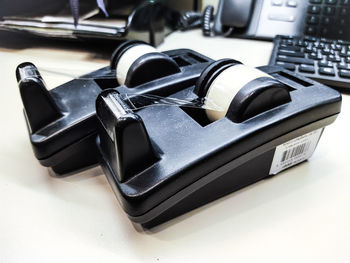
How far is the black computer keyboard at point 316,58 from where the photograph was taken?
0.48m

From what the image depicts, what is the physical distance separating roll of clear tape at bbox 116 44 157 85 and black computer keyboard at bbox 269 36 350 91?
0.26 meters

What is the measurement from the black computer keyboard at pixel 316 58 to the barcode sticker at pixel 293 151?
7.9 inches

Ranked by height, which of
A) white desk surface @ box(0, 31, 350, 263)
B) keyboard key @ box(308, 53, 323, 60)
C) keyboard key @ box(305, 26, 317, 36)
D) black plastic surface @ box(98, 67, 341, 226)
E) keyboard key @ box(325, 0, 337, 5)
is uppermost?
keyboard key @ box(325, 0, 337, 5)

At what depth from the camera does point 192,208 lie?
289 millimetres

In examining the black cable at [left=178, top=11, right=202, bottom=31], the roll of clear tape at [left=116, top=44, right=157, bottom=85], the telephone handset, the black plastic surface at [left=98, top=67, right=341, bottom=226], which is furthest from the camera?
the black cable at [left=178, top=11, right=202, bottom=31]

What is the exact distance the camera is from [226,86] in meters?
0.31

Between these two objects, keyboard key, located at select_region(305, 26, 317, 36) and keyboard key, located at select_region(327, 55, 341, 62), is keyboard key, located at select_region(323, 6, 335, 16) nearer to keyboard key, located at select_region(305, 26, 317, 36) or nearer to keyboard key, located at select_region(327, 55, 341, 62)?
keyboard key, located at select_region(305, 26, 317, 36)

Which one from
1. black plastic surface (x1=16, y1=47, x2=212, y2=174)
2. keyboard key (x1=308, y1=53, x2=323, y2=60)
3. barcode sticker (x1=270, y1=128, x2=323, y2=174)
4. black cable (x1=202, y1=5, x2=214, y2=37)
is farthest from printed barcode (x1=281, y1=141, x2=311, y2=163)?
black cable (x1=202, y1=5, x2=214, y2=37)

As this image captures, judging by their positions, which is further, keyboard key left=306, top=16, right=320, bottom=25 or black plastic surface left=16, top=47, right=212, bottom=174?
keyboard key left=306, top=16, right=320, bottom=25

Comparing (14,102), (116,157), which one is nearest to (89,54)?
(14,102)

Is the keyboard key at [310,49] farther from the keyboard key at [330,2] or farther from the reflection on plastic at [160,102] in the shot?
the reflection on plastic at [160,102]

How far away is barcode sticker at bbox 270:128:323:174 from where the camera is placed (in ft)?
1.03

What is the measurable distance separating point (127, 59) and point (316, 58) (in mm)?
353

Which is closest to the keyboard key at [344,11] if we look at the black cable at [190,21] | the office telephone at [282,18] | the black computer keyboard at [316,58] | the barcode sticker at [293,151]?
the office telephone at [282,18]
